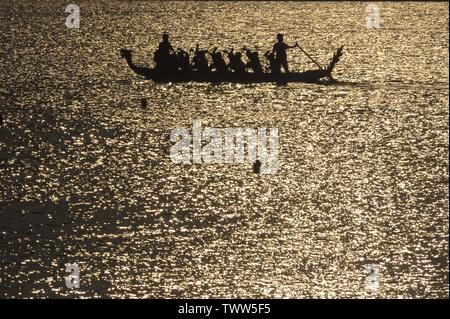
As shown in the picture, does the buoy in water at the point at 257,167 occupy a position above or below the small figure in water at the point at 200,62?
below

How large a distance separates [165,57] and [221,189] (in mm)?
22858

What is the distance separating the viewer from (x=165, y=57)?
8312 cm

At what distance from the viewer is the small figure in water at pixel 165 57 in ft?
268

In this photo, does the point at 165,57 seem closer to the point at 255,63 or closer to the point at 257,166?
the point at 255,63

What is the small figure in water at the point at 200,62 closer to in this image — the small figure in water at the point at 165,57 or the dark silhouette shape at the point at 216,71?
the dark silhouette shape at the point at 216,71

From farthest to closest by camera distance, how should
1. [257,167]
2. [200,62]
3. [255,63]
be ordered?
[200,62] < [255,63] < [257,167]

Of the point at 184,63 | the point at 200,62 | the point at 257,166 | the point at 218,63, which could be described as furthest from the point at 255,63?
the point at 257,166

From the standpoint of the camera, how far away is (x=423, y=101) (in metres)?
88.8

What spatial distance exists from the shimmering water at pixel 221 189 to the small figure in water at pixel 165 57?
279cm

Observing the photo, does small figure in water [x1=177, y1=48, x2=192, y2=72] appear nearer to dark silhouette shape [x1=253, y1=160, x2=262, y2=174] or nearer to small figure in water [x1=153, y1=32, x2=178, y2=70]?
small figure in water [x1=153, y1=32, x2=178, y2=70]

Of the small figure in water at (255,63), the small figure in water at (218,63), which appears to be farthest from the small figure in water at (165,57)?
the small figure in water at (255,63)
